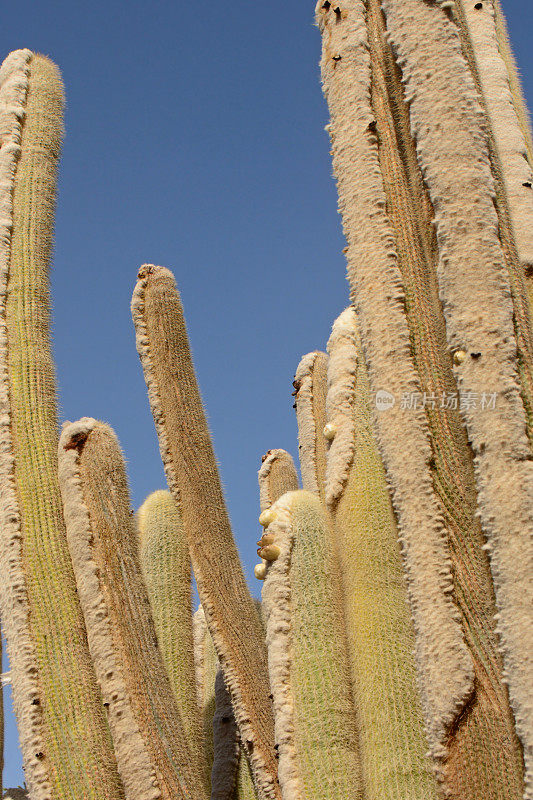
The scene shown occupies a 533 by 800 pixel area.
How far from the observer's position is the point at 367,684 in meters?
2.24

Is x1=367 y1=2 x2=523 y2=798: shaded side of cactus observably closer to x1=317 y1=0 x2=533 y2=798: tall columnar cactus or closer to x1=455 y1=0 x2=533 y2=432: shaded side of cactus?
x1=317 y1=0 x2=533 y2=798: tall columnar cactus

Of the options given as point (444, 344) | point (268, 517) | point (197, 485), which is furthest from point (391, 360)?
point (197, 485)

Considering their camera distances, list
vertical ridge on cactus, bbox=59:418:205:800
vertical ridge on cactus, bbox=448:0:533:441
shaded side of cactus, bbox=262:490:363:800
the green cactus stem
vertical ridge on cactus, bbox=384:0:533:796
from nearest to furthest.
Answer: vertical ridge on cactus, bbox=384:0:533:796
vertical ridge on cactus, bbox=448:0:533:441
shaded side of cactus, bbox=262:490:363:800
vertical ridge on cactus, bbox=59:418:205:800
the green cactus stem

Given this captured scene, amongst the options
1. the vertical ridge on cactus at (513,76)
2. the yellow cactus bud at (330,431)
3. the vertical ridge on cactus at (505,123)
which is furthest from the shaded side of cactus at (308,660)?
the vertical ridge on cactus at (513,76)

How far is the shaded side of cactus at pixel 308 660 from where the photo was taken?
223 cm

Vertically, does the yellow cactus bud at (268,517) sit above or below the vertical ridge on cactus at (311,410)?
below

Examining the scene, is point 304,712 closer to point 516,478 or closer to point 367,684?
point 367,684

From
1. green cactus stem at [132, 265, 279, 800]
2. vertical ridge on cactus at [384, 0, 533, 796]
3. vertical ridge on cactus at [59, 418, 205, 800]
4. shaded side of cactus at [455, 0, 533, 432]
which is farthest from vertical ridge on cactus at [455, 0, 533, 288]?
vertical ridge on cactus at [59, 418, 205, 800]

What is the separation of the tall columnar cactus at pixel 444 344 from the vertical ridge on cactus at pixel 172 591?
1.38 meters

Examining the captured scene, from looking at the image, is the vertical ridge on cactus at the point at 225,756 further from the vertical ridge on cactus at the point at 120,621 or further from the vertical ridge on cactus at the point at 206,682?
the vertical ridge on cactus at the point at 120,621

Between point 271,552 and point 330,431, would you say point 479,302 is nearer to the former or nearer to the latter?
point 330,431

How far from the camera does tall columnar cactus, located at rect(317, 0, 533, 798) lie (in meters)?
1.87

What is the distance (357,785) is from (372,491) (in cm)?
74

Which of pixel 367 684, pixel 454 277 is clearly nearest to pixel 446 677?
pixel 367 684
